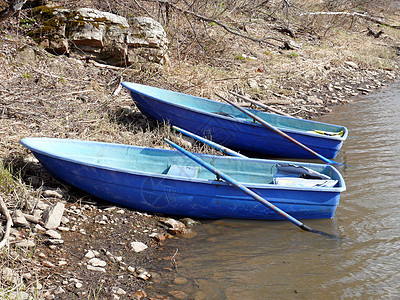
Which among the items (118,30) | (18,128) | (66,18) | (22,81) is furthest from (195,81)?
(18,128)

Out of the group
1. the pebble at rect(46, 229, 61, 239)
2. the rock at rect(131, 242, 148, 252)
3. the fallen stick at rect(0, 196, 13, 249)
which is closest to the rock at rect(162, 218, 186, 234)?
the rock at rect(131, 242, 148, 252)

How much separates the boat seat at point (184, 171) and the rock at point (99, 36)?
3993mm

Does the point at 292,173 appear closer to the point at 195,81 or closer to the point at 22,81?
the point at 195,81

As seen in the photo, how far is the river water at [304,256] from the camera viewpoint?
4.38 meters

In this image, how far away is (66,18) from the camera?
904cm

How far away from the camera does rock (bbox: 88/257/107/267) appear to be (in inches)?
173

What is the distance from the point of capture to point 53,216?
191 inches

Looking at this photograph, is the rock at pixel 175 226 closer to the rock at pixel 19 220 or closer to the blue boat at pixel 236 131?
the rock at pixel 19 220

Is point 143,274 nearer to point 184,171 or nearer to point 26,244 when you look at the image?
point 26,244

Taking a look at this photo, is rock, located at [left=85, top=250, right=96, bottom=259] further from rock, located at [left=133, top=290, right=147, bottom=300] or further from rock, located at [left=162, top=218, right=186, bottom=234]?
rock, located at [left=162, top=218, right=186, bottom=234]

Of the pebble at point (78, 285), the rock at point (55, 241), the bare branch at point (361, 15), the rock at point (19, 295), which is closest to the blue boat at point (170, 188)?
the rock at point (55, 241)

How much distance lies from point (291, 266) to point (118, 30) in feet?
21.4

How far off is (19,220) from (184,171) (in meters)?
2.37

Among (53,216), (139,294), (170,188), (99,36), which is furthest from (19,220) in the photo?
(99,36)
